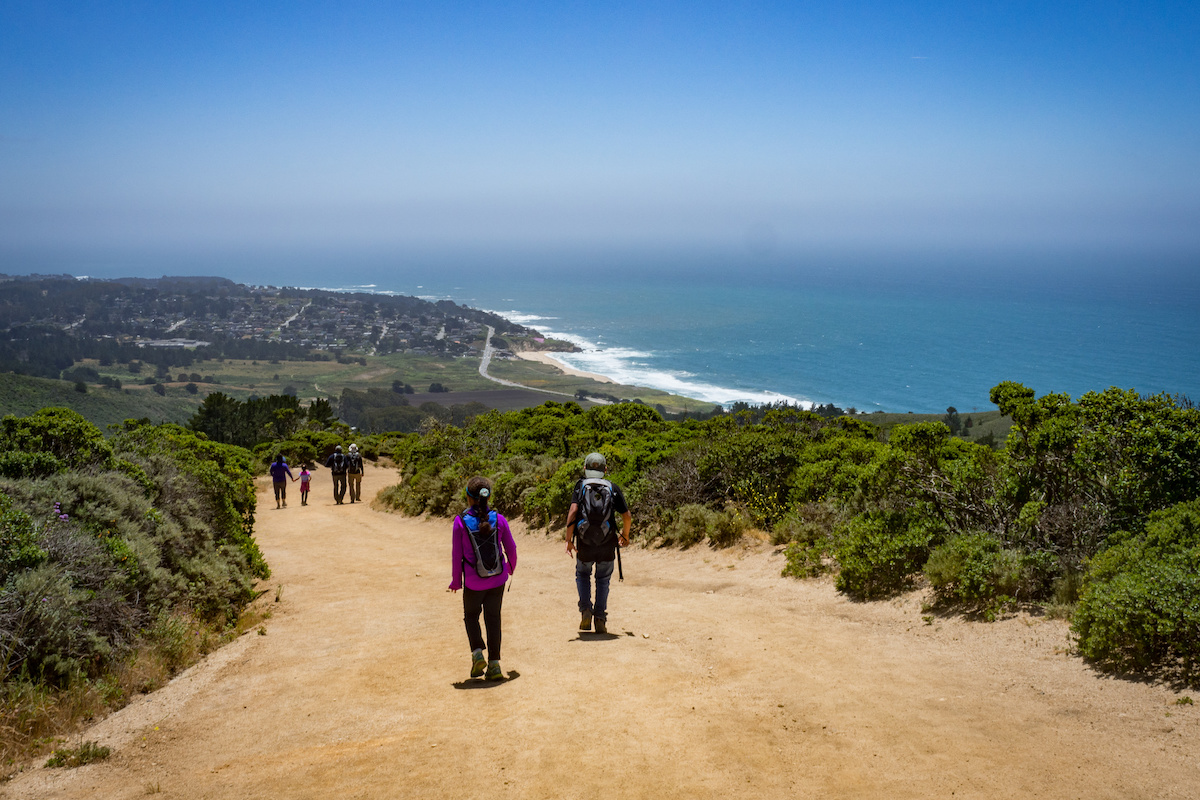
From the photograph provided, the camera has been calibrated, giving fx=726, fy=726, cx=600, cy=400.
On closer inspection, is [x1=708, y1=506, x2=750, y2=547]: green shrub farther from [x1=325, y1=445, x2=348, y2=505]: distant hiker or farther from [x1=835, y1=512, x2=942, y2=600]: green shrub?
[x1=325, y1=445, x2=348, y2=505]: distant hiker

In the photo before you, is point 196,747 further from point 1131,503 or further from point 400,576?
point 1131,503

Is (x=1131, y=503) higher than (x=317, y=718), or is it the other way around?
(x=1131, y=503)

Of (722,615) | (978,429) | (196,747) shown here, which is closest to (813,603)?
(722,615)

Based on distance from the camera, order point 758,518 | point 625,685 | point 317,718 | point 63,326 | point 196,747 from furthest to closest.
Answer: point 63,326
point 758,518
point 625,685
point 317,718
point 196,747

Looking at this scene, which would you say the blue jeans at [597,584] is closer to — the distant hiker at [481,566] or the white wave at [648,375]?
the distant hiker at [481,566]

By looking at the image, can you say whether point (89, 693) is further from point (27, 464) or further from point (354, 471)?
point (354, 471)

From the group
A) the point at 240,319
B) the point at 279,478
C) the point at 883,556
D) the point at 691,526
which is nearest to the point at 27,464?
the point at 691,526

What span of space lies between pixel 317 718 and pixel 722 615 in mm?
4257

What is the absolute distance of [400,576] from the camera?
10594 mm

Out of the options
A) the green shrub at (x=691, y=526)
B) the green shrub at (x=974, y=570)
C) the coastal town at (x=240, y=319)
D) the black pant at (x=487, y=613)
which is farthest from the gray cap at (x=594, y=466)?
the coastal town at (x=240, y=319)

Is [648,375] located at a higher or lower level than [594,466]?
lower

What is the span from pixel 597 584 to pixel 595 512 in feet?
2.37

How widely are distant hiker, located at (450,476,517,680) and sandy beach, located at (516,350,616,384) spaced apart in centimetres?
7801

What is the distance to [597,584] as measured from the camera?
6.67 metres
